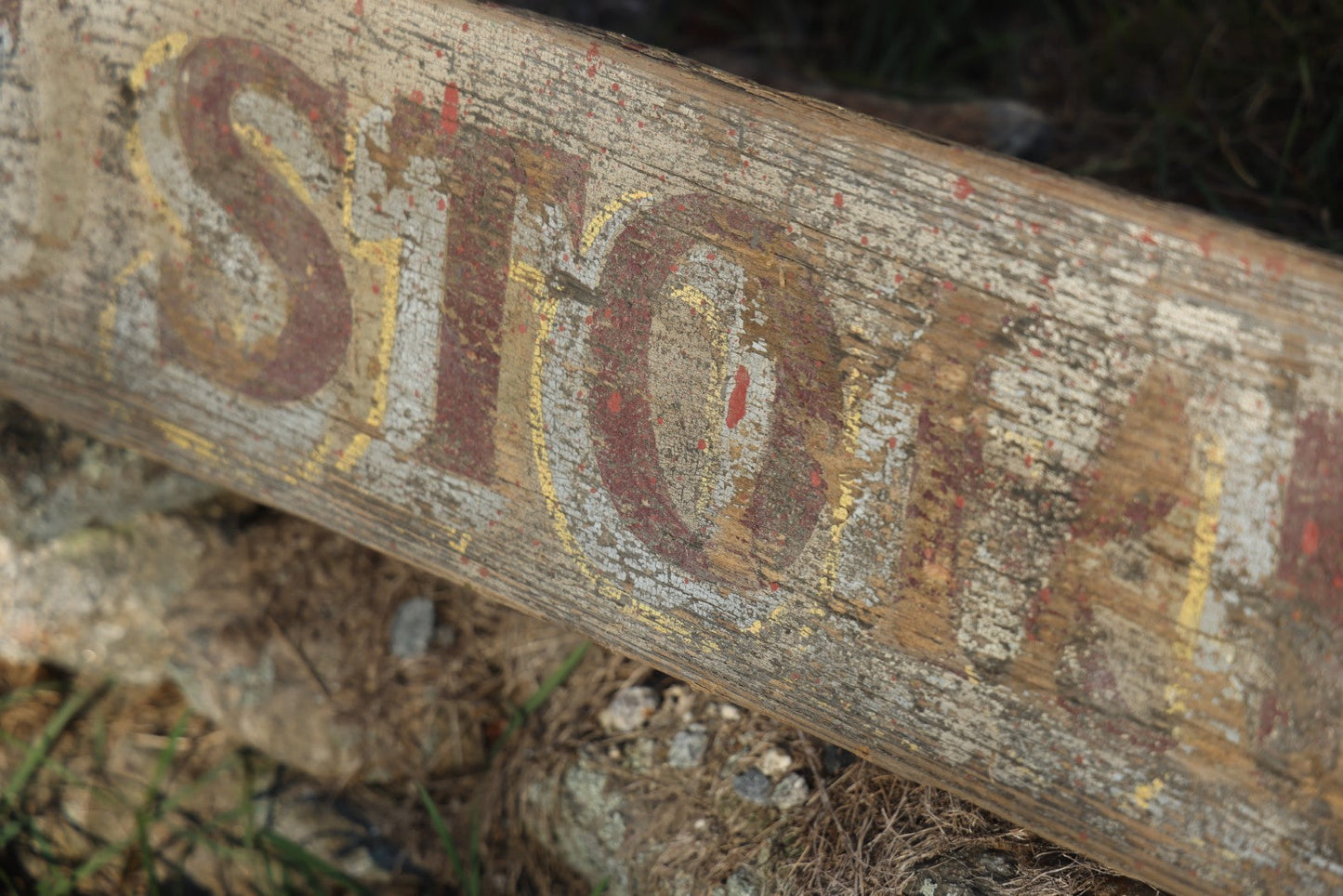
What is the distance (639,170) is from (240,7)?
0.63m

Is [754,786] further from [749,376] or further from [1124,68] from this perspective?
[1124,68]

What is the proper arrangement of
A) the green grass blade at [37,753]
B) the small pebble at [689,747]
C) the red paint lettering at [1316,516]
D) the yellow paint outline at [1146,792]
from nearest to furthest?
the red paint lettering at [1316,516], the yellow paint outline at [1146,792], the small pebble at [689,747], the green grass blade at [37,753]

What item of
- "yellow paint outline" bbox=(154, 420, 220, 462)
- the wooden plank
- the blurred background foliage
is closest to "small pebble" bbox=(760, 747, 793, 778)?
the wooden plank

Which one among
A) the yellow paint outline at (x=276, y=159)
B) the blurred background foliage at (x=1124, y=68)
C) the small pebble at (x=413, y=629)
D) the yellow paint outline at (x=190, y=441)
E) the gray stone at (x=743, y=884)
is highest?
the blurred background foliage at (x=1124, y=68)

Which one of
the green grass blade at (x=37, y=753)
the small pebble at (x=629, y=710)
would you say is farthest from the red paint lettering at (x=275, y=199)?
the green grass blade at (x=37, y=753)

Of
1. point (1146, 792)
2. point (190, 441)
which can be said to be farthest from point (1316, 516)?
point (190, 441)

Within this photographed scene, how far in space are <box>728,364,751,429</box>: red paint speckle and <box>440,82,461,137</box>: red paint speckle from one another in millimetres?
479

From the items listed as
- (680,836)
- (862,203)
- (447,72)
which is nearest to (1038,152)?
(862,203)

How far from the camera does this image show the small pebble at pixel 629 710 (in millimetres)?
1735

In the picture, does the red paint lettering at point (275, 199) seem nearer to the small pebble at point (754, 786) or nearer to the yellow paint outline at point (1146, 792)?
the small pebble at point (754, 786)

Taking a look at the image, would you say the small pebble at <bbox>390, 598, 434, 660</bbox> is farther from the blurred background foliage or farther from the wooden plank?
the blurred background foliage

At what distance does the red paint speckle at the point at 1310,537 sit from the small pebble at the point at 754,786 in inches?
31.5

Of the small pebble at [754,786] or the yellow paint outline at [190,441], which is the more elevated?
the yellow paint outline at [190,441]

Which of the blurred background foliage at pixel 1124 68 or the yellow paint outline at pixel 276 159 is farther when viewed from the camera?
the blurred background foliage at pixel 1124 68
